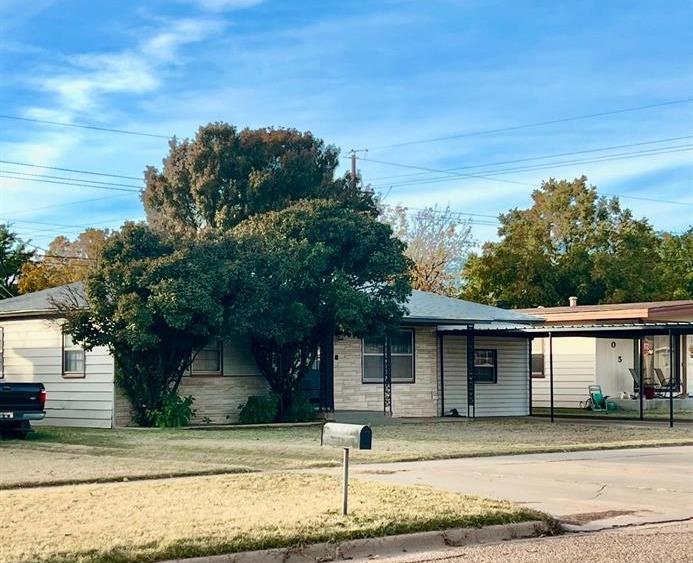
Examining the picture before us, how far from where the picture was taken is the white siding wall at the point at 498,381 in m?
30.8

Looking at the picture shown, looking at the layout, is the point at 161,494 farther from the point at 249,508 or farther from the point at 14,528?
the point at 14,528

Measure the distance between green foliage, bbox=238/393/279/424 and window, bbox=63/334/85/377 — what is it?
3990mm

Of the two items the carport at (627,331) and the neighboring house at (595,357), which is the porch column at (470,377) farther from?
the neighboring house at (595,357)

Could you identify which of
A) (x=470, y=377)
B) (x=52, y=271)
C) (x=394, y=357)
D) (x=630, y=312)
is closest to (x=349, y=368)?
(x=394, y=357)

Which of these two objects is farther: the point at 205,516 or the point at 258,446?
the point at 258,446

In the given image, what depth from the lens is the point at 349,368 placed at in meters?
28.7

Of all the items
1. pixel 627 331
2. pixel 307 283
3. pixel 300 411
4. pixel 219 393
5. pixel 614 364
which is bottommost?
pixel 300 411

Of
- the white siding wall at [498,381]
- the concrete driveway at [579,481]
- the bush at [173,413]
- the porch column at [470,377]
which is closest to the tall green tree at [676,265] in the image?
the white siding wall at [498,381]

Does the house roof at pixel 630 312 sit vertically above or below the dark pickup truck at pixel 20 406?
above

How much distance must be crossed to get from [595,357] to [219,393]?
1462 cm

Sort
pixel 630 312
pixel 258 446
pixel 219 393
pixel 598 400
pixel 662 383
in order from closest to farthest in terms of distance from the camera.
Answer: pixel 258 446 < pixel 219 393 < pixel 630 312 < pixel 598 400 < pixel 662 383

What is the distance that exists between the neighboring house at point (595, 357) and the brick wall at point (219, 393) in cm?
1201

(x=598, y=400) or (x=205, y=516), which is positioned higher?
(x=598, y=400)

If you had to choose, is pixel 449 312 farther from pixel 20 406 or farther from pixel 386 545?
pixel 386 545
